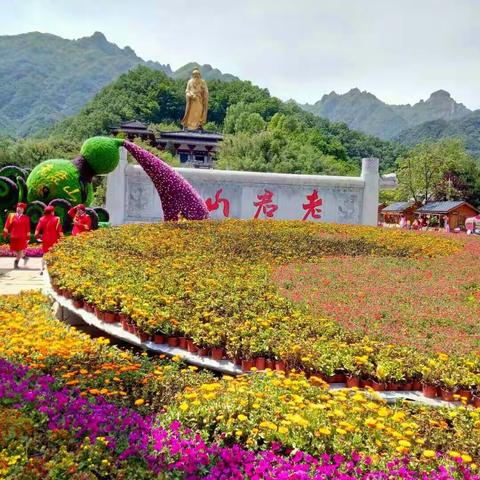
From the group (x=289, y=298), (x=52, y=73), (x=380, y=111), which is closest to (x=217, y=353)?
(x=289, y=298)

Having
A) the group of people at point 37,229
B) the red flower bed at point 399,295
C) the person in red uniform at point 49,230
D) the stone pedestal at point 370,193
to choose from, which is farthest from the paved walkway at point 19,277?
the stone pedestal at point 370,193

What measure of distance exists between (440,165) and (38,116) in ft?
336

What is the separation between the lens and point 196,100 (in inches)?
1171

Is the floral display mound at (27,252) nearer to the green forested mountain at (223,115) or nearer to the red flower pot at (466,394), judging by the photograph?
the red flower pot at (466,394)

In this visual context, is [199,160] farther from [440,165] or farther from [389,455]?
[389,455]

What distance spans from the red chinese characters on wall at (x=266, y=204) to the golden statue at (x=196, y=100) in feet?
47.9

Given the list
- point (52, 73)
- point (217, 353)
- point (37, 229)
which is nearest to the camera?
point (217, 353)

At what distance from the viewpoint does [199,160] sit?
129ft

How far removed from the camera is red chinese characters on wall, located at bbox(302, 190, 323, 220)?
15.7 meters

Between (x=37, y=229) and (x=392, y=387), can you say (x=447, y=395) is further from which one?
(x=37, y=229)

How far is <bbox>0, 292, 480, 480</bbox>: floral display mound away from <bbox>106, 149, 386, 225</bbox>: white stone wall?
11.3 meters

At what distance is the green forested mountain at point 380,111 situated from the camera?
163750mm

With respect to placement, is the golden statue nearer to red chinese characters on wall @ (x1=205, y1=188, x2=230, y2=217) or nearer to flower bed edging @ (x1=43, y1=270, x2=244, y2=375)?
red chinese characters on wall @ (x1=205, y1=188, x2=230, y2=217)

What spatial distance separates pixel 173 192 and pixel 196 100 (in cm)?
1840
